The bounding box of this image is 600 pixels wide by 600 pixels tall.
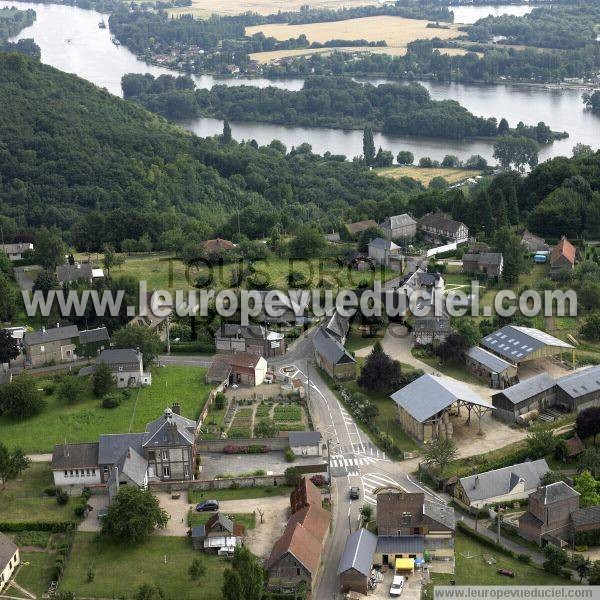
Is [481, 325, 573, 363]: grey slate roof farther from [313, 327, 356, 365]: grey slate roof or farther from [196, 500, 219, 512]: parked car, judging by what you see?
[196, 500, 219, 512]: parked car

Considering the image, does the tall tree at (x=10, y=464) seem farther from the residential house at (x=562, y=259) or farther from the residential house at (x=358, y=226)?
the residential house at (x=358, y=226)

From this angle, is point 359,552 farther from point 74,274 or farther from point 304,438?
point 74,274

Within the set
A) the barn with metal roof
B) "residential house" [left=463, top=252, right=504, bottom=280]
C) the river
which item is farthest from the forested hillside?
the barn with metal roof

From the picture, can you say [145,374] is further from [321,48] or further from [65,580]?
[321,48]

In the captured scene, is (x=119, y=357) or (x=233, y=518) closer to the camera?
(x=233, y=518)

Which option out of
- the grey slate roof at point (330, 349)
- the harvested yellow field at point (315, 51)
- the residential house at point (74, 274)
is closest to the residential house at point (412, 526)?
the grey slate roof at point (330, 349)

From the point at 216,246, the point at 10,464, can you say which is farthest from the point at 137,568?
the point at 216,246
